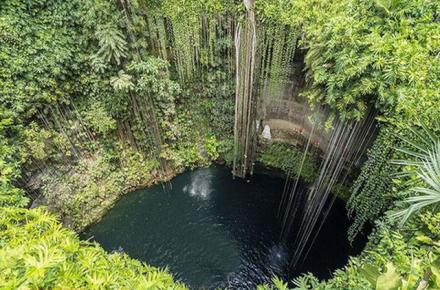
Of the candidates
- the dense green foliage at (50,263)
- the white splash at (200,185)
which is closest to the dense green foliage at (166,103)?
the dense green foliage at (50,263)

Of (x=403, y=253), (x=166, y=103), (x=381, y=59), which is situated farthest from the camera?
(x=166, y=103)

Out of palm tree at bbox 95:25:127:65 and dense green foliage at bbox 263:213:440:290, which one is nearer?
dense green foliage at bbox 263:213:440:290

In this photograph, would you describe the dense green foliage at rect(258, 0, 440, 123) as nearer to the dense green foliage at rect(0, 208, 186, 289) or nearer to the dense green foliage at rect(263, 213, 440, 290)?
the dense green foliage at rect(263, 213, 440, 290)

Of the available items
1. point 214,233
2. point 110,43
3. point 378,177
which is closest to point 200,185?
point 214,233

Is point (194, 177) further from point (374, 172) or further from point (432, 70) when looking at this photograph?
point (432, 70)

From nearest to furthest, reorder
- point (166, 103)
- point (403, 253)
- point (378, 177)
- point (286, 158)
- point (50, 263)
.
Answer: point (50, 263)
point (403, 253)
point (378, 177)
point (166, 103)
point (286, 158)

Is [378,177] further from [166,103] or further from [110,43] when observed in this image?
[110,43]

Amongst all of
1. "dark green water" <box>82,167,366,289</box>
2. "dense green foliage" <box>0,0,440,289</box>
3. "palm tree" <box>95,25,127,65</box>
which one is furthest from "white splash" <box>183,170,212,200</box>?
"palm tree" <box>95,25,127,65</box>

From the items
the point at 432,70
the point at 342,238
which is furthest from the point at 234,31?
the point at 342,238

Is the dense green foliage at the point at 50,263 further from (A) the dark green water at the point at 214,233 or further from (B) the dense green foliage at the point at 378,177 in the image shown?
(B) the dense green foliage at the point at 378,177
